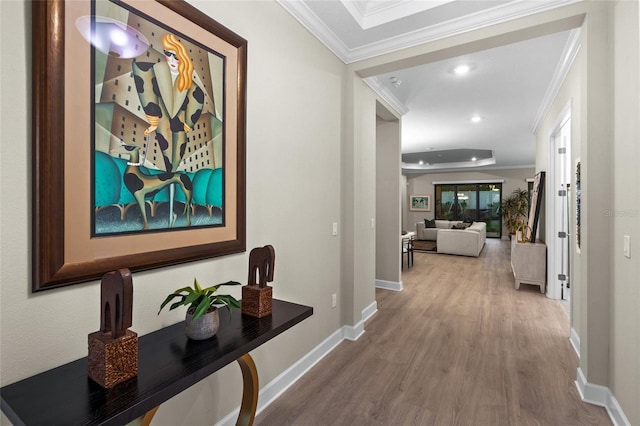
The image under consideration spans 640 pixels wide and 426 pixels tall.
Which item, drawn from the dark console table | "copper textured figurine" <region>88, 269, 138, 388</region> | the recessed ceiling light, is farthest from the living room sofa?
"copper textured figurine" <region>88, 269, 138, 388</region>

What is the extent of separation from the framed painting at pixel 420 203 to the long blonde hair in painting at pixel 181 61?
11.7m

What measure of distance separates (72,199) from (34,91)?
35cm

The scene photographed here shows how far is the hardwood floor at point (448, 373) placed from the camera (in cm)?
192

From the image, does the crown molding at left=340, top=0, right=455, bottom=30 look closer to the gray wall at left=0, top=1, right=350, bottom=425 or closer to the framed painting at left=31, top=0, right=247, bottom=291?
the gray wall at left=0, top=1, right=350, bottom=425

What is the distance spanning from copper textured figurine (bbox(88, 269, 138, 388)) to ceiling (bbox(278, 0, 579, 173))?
6.60ft

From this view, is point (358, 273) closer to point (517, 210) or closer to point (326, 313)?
point (326, 313)

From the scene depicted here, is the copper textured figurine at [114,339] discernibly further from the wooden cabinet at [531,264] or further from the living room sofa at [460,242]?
the living room sofa at [460,242]

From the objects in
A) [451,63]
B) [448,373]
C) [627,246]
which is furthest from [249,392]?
[451,63]

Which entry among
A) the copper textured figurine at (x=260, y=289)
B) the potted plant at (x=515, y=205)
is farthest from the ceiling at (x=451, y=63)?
the potted plant at (x=515, y=205)

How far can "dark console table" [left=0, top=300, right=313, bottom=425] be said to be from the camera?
0.80m

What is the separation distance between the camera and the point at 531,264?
15.0ft

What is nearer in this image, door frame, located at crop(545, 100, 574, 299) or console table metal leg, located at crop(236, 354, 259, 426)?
console table metal leg, located at crop(236, 354, 259, 426)

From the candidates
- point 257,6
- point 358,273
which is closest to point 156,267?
point 257,6

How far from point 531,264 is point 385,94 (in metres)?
3.29
